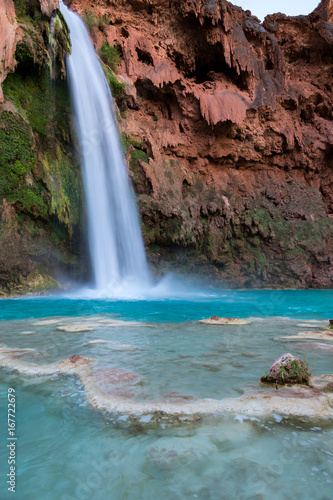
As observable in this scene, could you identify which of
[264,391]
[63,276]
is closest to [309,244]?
[63,276]

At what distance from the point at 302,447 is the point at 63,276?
56.4 ft

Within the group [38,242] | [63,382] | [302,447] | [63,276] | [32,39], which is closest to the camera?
[302,447]

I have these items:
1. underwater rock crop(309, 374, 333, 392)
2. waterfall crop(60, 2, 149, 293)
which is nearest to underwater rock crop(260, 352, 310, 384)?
underwater rock crop(309, 374, 333, 392)

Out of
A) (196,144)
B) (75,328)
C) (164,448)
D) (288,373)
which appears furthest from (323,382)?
(196,144)

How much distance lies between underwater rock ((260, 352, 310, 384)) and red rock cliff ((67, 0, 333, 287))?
676 inches

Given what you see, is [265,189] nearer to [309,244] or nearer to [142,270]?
[309,244]

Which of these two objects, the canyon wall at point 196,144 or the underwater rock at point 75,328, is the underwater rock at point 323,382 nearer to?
the underwater rock at point 75,328

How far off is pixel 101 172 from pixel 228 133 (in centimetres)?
1148

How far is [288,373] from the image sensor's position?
2.86 meters

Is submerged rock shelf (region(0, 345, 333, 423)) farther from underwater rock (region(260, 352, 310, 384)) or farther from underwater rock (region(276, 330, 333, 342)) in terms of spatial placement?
underwater rock (region(276, 330, 333, 342))

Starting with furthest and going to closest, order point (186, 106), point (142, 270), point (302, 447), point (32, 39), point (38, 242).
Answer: point (186, 106) → point (142, 270) → point (38, 242) → point (32, 39) → point (302, 447)

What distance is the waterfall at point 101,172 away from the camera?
16.5 metres

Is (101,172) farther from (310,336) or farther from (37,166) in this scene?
(310,336)

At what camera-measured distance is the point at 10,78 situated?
556 inches
